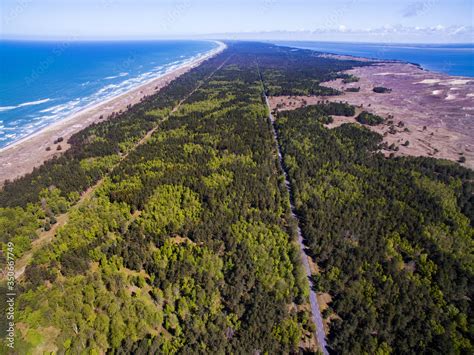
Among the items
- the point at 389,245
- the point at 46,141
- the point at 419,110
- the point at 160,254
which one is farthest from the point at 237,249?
the point at 419,110

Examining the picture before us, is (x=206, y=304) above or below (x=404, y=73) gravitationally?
below

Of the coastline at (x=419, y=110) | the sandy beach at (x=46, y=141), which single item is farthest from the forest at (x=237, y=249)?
the coastline at (x=419, y=110)

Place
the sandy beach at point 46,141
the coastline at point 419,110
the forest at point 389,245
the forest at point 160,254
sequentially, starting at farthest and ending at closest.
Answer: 1. the coastline at point 419,110
2. the sandy beach at point 46,141
3. the forest at point 389,245
4. the forest at point 160,254

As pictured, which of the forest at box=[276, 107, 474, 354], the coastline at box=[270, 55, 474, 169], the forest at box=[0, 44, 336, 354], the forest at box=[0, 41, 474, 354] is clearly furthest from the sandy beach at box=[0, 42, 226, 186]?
the coastline at box=[270, 55, 474, 169]

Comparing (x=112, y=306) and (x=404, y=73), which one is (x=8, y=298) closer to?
(x=112, y=306)

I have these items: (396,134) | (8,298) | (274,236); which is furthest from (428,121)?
(8,298)

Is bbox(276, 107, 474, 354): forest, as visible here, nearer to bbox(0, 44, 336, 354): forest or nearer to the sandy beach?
bbox(0, 44, 336, 354): forest

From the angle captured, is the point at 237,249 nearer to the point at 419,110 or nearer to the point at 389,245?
the point at 389,245

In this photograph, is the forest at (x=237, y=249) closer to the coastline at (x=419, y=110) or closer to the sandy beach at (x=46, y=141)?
the sandy beach at (x=46, y=141)
